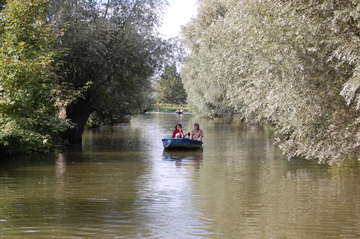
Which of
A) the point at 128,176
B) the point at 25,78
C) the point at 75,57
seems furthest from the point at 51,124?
the point at 75,57

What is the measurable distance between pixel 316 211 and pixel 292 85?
3567 millimetres

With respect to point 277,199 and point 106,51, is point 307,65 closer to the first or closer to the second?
point 277,199

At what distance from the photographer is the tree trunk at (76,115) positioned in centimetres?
2475

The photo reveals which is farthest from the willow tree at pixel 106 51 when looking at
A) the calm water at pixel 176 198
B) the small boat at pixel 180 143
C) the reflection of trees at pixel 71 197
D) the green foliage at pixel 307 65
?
the green foliage at pixel 307 65

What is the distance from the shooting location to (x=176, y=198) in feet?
37.9

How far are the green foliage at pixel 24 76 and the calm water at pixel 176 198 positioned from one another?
114cm

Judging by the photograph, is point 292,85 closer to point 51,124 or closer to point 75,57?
point 51,124

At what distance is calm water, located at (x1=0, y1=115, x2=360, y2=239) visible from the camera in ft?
27.9

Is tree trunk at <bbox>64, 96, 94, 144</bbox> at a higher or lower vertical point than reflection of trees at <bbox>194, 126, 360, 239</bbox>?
higher

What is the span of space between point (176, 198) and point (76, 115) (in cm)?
1438

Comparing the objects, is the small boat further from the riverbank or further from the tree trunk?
the riverbank

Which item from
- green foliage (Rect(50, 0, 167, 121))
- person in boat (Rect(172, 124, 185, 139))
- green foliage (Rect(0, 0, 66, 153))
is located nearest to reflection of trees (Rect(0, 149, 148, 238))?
green foliage (Rect(0, 0, 66, 153))

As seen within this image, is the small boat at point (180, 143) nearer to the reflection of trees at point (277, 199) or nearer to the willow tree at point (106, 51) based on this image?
the willow tree at point (106, 51)

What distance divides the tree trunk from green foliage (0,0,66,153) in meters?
6.69
